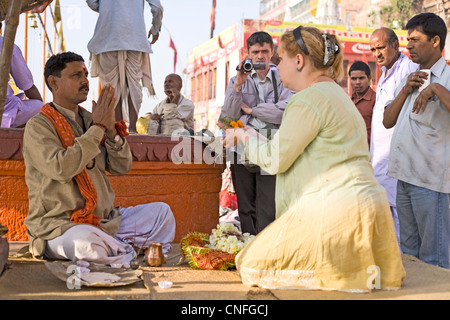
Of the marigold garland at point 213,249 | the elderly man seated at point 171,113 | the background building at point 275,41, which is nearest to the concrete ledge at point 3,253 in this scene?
the marigold garland at point 213,249

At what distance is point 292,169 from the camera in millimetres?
3266

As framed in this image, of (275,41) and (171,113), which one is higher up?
(275,41)

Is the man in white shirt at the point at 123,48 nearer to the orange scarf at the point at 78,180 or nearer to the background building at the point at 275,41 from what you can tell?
the orange scarf at the point at 78,180

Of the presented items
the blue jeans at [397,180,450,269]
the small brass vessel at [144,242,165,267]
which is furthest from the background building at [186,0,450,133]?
the small brass vessel at [144,242,165,267]

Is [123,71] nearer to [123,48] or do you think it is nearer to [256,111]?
[123,48]

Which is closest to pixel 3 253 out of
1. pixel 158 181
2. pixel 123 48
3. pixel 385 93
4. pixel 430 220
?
pixel 158 181

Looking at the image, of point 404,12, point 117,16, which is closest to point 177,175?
point 117,16

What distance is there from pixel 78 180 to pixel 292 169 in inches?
58.8

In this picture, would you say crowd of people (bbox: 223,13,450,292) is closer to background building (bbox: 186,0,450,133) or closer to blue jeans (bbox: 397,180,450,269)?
blue jeans (bbox: 397,180,450,269)

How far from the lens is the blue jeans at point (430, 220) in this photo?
3.97m

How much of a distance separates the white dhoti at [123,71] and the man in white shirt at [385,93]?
258 cm

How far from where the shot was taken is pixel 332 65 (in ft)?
10.9

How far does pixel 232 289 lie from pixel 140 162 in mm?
2187

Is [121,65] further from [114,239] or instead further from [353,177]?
[353,177]
